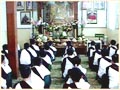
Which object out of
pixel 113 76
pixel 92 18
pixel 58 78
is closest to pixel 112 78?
pixel 113 76

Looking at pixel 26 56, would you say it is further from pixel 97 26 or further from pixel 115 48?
pixel 97 26

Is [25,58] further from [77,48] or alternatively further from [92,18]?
[92,18]

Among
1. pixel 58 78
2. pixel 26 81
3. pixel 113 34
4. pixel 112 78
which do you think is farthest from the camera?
pixel 113 34

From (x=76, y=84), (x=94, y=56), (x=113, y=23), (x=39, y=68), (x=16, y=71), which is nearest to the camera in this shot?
(x=76, y=84)

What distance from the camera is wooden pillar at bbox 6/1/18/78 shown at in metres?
7.56

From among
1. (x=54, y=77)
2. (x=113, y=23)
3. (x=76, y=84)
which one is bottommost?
(x=54, y=77)

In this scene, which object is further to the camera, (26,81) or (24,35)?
(24,35)

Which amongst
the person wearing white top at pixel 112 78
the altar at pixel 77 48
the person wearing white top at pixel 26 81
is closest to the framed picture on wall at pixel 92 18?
the altar at pixel 77 48

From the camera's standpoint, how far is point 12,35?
7.69 metres

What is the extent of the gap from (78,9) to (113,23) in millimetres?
1739

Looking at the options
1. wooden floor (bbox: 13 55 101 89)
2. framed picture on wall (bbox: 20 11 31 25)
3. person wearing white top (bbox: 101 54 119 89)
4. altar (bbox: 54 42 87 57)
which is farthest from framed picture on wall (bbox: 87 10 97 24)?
person wearing white top (bbox: 101 54 119 89)

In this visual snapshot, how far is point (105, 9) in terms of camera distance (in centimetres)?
1373

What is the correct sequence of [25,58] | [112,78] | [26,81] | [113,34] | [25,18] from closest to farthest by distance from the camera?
[26,81]
[112,78]
[25,58]
[113,34]
[25,18]

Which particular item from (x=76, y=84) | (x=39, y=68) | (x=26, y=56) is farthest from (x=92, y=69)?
(x=76, y=84)
